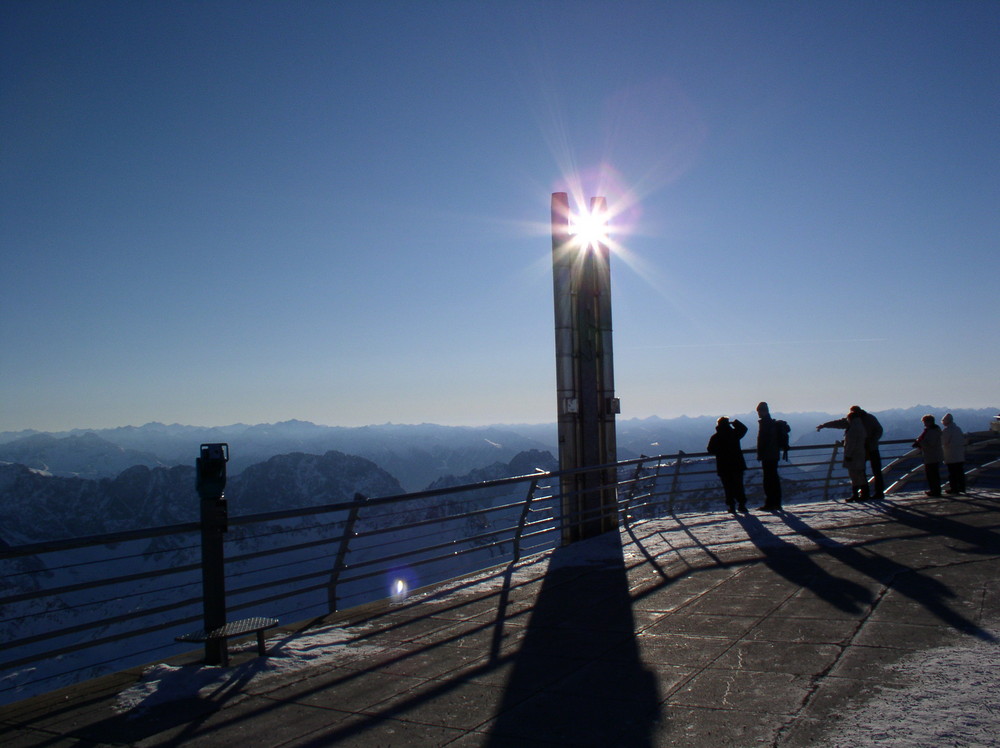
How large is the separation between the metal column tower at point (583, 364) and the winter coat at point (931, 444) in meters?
6.23

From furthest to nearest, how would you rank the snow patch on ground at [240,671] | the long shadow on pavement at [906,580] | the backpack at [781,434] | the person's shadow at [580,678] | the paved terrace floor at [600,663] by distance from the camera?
the backpack at [781,434] → the long shadow on pavement at [906,580] → the snow patch on ground at [240,671] → the paved terrace floor at [600,663] → the person's shadow at [580,678]

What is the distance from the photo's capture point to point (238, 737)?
184 inches

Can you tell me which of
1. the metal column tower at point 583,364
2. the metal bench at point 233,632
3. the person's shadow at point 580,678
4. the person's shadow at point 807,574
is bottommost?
the person's shadow at point 580,678

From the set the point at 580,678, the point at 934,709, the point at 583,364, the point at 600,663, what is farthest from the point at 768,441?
the point at 934,709

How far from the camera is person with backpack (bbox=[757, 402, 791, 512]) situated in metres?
14.8

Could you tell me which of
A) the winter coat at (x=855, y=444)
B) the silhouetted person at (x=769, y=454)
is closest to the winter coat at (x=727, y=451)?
the silhouetted person at (x=769, y=454)

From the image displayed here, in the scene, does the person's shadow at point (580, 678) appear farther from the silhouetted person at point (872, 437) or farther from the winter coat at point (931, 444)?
the winter coat at point (931, 444)

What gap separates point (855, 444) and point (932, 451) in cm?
177

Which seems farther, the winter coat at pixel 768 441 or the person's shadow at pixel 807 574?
the winter coat at pixel 768 441

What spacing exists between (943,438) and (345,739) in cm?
1435

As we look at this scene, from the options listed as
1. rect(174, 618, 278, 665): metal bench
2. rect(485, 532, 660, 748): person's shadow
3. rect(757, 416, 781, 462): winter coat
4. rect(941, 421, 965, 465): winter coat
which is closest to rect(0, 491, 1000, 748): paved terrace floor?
rect(485, 532, 660, 748): person's shadow

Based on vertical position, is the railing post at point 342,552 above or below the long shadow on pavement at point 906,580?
above

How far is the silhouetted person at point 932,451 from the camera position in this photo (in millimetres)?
15164

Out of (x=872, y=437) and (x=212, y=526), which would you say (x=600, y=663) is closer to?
(x=212, y=526)
